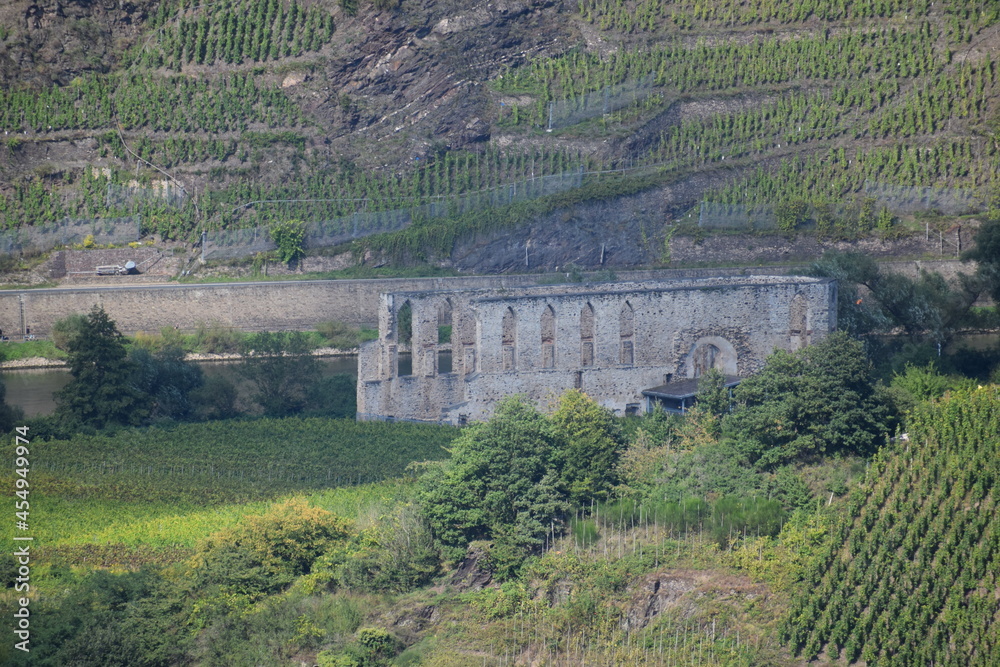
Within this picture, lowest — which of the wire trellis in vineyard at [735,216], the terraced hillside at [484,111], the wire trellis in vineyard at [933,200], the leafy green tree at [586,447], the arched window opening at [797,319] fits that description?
the leafy green tree at [586,447]

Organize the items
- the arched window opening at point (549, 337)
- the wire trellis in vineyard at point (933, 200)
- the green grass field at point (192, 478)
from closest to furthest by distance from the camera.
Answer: the green grass field at point (192, 478) → the arched window opening at point (549, 337) → the wire trellis in vineyard at point (933, 200)

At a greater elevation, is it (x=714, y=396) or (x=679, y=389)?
(x=714, y=396)

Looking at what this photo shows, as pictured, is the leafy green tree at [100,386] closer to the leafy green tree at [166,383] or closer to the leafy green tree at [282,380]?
the leafy green tree at [166,383]

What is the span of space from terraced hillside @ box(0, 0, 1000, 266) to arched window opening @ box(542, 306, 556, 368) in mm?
19757

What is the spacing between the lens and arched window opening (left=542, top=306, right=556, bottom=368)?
45375mm

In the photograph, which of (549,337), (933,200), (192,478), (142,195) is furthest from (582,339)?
(142,195)

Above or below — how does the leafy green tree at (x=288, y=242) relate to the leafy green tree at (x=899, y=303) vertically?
above

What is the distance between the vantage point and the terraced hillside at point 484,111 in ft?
219

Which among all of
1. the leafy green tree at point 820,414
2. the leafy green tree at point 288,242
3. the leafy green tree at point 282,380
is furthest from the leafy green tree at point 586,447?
the leafy green tree at point 288,242

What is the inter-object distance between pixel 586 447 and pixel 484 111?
38.8 metres

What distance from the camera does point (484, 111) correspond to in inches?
2798

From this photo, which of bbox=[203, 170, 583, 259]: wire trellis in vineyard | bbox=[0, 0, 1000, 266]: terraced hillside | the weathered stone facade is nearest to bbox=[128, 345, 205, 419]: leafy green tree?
the weathered stone facade

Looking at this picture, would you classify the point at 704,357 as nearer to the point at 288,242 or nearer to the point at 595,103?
the point at 288,242

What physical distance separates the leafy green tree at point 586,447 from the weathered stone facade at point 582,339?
8222 mm
